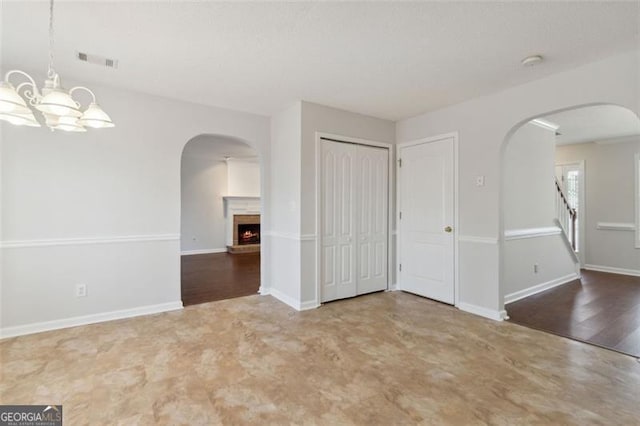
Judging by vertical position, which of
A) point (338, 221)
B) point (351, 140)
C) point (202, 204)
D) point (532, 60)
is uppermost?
point (532, 60)

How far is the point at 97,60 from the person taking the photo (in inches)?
109

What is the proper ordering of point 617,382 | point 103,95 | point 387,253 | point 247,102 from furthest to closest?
point 387,253, point 247,102, point 103,95, point 617,382

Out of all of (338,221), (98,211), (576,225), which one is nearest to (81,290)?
(98,211)

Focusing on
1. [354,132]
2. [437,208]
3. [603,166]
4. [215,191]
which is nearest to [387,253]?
[437,208]

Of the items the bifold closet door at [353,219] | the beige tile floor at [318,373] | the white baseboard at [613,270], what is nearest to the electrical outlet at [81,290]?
the beige tile floor at [318,373]

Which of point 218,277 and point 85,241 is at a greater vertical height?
point 85,241

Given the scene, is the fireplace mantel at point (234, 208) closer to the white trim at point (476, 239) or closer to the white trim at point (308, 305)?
the white trim at point (308, 305)

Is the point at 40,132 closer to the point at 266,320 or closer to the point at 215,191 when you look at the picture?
the point at 266,320

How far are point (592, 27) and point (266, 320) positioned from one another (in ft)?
12.7

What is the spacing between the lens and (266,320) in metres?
3.42

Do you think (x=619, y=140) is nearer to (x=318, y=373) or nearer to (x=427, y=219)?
(x=427, y=219)

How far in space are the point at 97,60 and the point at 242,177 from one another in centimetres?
601

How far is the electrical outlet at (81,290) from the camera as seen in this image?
128 inches

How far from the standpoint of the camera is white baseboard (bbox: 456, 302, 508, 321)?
342 cm
